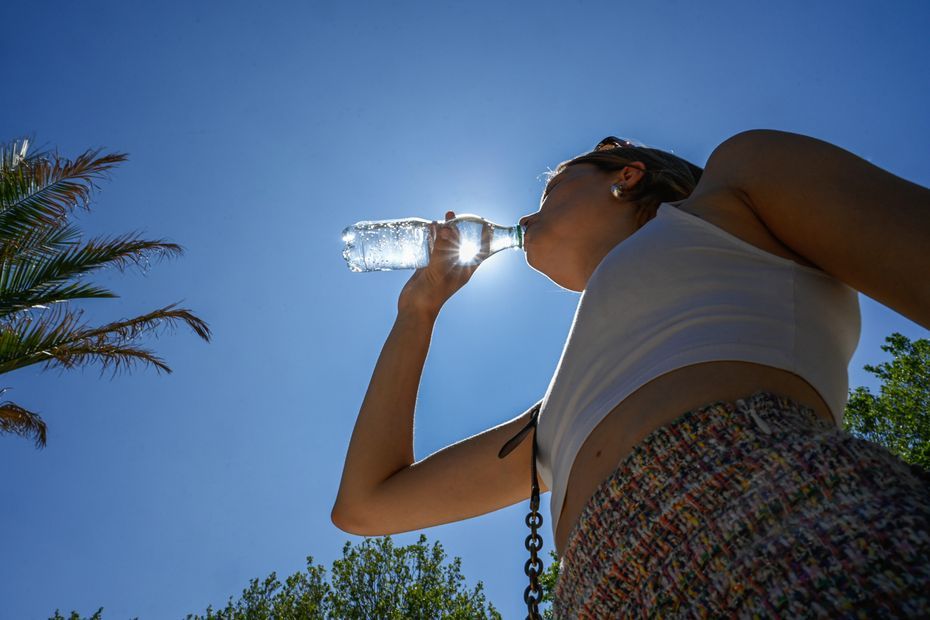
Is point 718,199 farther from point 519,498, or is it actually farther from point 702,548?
point 519,498

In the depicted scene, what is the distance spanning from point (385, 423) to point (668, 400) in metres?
1.02

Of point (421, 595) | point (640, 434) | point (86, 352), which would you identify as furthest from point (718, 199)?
point (421, 595)

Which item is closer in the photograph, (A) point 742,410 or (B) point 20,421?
(A) point 742,410

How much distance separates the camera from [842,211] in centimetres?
113

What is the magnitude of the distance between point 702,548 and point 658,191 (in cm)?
129

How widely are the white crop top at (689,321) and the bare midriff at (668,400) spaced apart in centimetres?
2

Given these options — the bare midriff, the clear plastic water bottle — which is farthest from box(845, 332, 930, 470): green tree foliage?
the bare midriff

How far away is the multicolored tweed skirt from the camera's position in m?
0.75

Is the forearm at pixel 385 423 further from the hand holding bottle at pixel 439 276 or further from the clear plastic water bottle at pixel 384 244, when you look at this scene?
the clear plastic water bottle at pixel 384 244

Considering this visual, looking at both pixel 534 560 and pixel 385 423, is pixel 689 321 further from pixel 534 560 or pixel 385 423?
pixel 385 423

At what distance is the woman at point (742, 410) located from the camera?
0.80 m

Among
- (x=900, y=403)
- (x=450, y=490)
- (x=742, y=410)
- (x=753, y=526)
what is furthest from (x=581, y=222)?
(x=900, y=403)

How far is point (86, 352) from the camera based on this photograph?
6773mm

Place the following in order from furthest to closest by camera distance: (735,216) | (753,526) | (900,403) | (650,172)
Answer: (900,403), (650,172), (735,216), (753,526)
